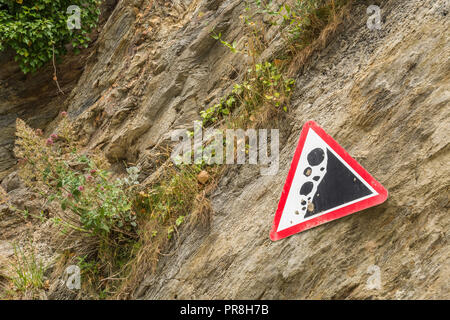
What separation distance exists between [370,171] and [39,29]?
5.27m

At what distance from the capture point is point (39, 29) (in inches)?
237

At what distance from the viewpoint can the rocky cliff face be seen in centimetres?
285

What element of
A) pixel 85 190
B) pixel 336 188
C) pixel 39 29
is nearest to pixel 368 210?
pixel 336 188

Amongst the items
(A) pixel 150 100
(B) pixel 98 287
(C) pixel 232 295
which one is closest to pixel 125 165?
(A) pixel 150 100

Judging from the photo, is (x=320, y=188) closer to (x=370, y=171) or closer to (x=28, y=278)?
(x=370, y=171)

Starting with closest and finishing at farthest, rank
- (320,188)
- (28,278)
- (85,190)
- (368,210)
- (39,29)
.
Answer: (368,210) < (320,188) < (85,190) < (28,278) < (39,29)

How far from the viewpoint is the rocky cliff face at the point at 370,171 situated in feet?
9.36

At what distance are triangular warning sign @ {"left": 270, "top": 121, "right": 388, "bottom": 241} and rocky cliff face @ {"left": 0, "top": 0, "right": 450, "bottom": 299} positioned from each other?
85 millimetres

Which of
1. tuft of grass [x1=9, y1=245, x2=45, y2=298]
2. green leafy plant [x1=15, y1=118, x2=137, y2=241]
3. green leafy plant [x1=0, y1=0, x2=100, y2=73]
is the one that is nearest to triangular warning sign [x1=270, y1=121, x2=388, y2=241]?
green leafy plant [x1=15, y1=118, x2=137, y2=241]

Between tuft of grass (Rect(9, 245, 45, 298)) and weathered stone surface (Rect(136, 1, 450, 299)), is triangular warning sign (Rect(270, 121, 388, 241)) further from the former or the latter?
tuft of grass (Rect(9, 245, 45, 298))

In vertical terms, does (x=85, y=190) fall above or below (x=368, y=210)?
above

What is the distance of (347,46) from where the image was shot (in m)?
3.83

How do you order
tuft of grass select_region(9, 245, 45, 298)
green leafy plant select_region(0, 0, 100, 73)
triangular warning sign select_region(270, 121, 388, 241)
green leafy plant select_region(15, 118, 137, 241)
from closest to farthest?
triangular warning sign select_region(270, 121, 388, 241) → green leafy plant select_region(15, 118, 137, 241) → tuft of grass select_region(9, 245, 45, 298) → green leafy plant select_region(0, 0, 100, 73)

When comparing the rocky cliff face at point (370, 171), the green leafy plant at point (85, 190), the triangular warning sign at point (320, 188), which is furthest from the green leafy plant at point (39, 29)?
the triangular warning sign at point (320, 188)
